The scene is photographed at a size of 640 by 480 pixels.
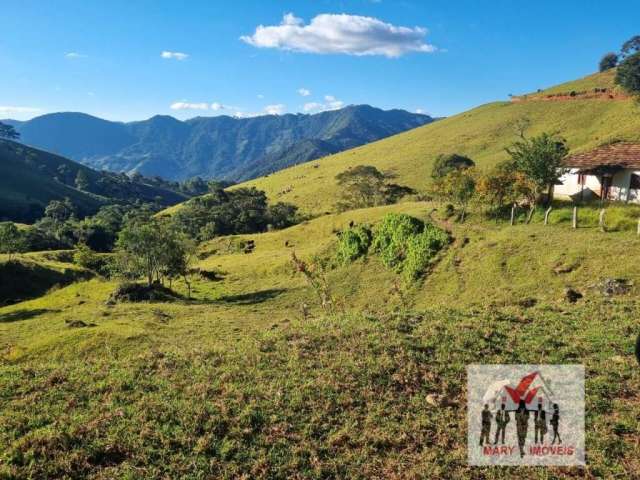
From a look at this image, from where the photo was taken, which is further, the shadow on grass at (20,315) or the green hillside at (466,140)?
the green hillside at (466,140)

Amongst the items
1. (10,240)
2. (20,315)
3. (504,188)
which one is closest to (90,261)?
(10,240)

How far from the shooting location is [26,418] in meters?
11.0

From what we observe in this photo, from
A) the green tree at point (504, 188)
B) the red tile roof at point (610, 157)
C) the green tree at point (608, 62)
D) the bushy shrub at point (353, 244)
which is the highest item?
the green tree at point (608, 62)

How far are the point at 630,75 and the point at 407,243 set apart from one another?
9690 centimetres

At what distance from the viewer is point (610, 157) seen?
46.8m

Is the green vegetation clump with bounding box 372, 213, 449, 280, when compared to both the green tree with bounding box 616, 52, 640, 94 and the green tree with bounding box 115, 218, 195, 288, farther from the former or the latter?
the green tree with bounding box 616, 52, 640, 94

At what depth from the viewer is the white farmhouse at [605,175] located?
4428cm

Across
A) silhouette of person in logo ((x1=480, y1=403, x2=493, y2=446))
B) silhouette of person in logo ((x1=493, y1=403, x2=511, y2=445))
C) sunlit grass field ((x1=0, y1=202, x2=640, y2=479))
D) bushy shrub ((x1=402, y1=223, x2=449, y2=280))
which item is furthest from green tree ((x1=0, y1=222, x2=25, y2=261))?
silhouette of person in logo ((x1=493, y1=403, x2=511, y2=445))

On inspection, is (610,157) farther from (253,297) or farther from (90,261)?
(90,261)

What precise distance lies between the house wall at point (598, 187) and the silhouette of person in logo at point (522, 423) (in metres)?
43.0

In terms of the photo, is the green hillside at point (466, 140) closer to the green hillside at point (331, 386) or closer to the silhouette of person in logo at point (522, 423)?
the green hillside at point (331, 386)

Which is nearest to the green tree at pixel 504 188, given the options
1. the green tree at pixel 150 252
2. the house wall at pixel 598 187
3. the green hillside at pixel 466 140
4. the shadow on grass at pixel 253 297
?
the house wall at pixel 598 187

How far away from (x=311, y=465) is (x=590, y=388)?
7.88 m

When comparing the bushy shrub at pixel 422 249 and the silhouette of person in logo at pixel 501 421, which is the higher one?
the bushy shrub at pixel 422 249
